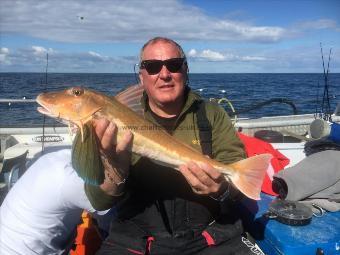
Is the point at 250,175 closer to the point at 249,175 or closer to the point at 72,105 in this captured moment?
the point at 249,175

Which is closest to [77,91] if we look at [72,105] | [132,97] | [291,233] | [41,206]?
[72,105]

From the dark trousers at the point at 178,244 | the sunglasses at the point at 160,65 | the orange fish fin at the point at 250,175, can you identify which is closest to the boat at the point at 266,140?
the dark trousers at the point at 178,244

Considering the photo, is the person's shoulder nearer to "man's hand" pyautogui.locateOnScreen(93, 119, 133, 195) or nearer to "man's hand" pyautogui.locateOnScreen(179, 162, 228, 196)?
"man's hand" pyautogui.locateOnScreen(93, 119, 133, 195)

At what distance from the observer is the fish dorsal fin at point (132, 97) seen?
10.8 feet

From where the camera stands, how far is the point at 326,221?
4.14 metres

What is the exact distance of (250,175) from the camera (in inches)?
131

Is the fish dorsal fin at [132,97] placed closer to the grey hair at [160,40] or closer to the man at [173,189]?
the man at [173,189]

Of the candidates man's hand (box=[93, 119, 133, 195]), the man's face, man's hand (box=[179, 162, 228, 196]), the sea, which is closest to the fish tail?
man's hand (box=[179, 162, 228, 196])

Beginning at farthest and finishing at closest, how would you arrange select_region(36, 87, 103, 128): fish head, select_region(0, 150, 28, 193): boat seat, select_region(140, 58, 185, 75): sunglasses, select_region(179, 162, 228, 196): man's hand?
select_region(0, 150, 28, 193): boat seat < select_region(140, 58, 185, 75): sunglasses < select_region(179, 162, 228, 196): man's hand < select_region(36, 87, 103, 128): fish head

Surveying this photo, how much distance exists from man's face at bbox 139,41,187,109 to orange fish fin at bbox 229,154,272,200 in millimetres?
1150

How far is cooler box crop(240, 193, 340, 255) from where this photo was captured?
3.64 metres

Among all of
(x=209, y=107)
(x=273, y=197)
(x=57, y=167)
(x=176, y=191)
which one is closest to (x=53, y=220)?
(x=57, y=167)

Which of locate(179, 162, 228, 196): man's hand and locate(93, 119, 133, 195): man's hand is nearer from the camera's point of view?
locate(93, 119, 133, 195): man's hand

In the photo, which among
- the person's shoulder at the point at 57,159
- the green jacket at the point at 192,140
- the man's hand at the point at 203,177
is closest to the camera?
the man's hand at the point at 203,177
